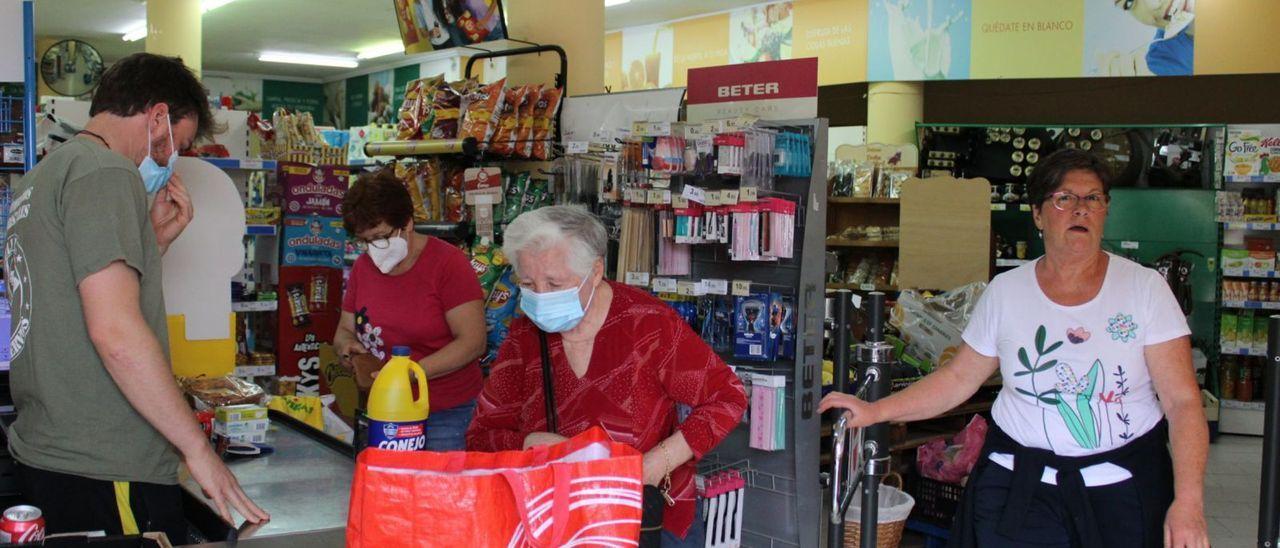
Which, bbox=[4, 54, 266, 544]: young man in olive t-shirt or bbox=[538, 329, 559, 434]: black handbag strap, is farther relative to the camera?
bbox=[538, 329, 559, 434]: black handbag strap

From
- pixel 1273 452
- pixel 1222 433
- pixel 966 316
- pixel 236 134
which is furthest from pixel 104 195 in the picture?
pixel 1222 433

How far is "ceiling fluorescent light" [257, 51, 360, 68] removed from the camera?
17.8 metres

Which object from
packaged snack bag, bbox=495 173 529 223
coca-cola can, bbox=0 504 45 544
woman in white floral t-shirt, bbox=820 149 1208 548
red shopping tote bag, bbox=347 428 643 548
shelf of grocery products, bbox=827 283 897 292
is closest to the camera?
red shopping tote bag, bbox=347 428 643 548

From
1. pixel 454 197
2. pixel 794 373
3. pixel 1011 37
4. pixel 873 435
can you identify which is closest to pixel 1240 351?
pixel 1011 37

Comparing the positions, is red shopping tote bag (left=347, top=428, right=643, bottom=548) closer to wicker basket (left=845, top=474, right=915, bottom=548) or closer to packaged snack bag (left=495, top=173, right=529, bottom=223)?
wicker basket (left=845, top=474, right=915, bottom=548)

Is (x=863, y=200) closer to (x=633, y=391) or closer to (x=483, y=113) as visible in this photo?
(x=483, y=113)

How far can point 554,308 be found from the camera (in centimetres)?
252

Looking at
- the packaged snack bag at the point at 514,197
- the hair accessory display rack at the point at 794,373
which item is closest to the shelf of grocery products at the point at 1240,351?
the hair accessory display rack at the point at 794,373

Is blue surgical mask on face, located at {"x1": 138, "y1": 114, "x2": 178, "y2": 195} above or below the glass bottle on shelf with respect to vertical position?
below

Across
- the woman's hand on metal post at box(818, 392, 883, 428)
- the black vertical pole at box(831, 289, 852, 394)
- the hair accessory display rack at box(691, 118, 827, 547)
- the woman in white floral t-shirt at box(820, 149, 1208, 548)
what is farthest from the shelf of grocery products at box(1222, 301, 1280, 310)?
the woman's hand on metal post at box(818, 392, 883, 428)

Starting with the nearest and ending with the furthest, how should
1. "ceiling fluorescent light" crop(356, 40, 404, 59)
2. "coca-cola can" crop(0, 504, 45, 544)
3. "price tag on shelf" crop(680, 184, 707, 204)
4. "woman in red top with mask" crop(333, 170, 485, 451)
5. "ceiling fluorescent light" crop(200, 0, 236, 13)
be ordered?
"coca-cola can" crop(0, 504, 45, 544) < "woman in red top with mask" crop(333, 170, 485, 451) < "price tag on shelf" crop(680, 184, 707, 204) < "ceiling fluorescent light" crop(200, 0, 236, 13) < "ceiling fluorescent light" crop(356, 40, 404, 59)

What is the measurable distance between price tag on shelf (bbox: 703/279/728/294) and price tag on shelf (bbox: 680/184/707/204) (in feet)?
1.00

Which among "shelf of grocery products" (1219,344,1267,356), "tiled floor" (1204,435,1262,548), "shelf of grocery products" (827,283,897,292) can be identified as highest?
"shelf of grocery products" (827,283,897,292)

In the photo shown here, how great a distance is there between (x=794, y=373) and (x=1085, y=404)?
1542 millimetres
